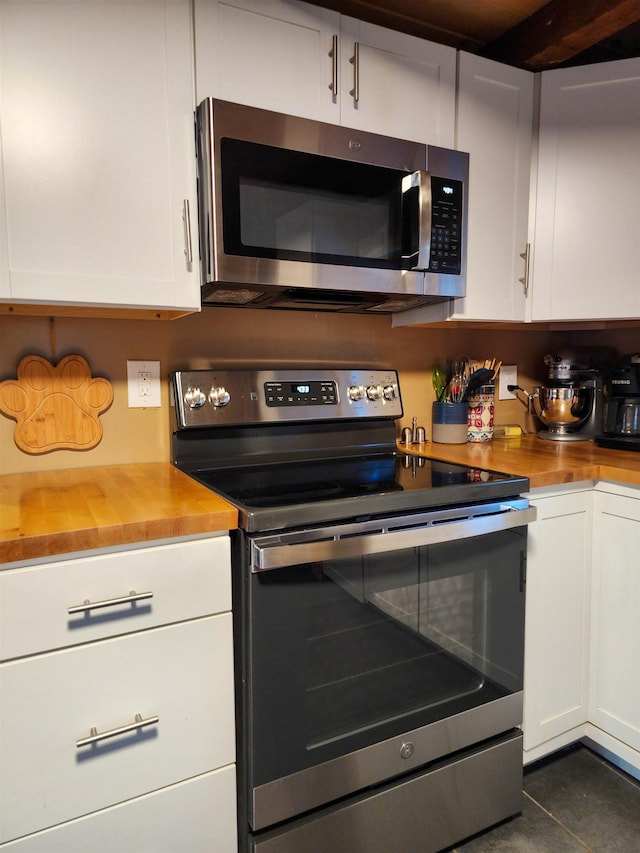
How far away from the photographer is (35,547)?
3.14ft

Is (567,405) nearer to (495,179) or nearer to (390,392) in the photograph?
(390,392)

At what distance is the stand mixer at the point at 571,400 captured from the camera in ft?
6.60

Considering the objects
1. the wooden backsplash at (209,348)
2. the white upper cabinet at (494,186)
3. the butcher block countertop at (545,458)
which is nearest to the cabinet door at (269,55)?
the white upper cabinet at (494,186)

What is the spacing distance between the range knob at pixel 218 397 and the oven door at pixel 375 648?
566mm

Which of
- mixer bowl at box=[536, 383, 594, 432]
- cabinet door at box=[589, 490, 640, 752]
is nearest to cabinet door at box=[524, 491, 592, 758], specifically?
cabinet door at box=[589, 490, 640, 752]

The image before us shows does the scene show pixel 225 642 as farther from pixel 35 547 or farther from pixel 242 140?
pixel 242 140

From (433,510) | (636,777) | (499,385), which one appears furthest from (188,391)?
(636,777)

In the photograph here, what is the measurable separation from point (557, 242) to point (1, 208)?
1.56 meters

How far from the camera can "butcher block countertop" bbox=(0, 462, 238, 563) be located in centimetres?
97

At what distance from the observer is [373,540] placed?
1.19 meters

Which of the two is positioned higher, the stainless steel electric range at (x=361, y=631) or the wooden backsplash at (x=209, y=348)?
the wooden backsplash at (x=209, y=348)

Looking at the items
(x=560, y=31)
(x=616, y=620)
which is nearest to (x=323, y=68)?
(x=560, y=31)

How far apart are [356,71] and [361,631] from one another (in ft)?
4.51

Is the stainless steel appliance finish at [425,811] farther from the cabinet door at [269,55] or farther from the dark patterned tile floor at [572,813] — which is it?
the cabinet door at [269,55]
